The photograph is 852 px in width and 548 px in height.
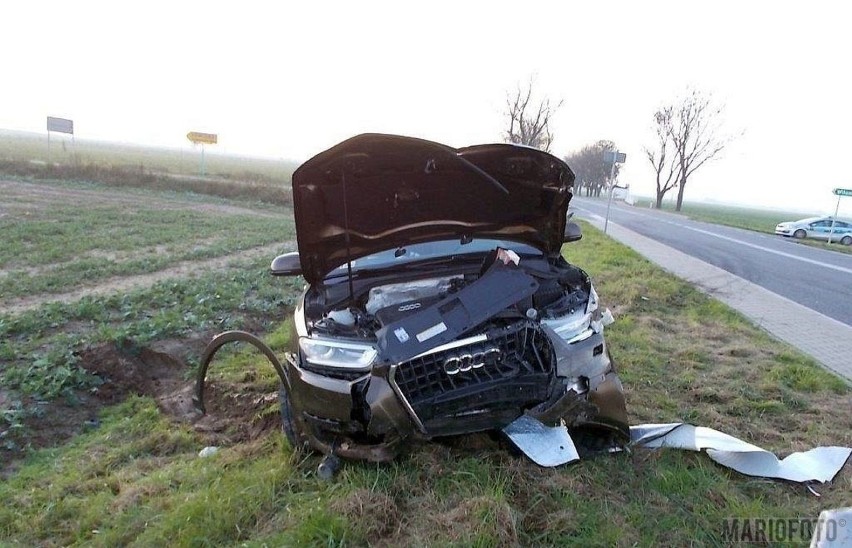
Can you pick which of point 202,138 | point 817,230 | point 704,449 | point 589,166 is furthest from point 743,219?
point 704,449

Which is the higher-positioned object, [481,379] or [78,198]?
[481,379]

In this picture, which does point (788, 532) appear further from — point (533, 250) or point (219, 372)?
point (219, 372)

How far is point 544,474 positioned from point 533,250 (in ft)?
5.46

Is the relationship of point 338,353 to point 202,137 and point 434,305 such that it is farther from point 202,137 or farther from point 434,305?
point 202,137

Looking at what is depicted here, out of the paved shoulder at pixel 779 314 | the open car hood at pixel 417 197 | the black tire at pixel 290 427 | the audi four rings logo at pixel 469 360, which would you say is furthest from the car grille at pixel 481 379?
the paved shoulder at pixel 779 314

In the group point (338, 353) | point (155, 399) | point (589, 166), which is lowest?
point (155, 399)

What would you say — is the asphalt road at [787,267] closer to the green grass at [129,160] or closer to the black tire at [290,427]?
the black tire at [290,427]

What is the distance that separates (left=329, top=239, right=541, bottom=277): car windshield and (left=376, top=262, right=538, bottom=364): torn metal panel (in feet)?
2.07

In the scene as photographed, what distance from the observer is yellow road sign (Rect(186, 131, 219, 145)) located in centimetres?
4147

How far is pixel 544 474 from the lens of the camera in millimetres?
2992

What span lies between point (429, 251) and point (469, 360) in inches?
44.4

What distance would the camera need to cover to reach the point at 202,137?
137ft

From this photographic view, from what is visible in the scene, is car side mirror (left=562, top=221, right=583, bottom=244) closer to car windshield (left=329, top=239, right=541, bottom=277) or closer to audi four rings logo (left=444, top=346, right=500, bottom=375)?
car windshield (left=329, top=239, right=541, bottom=277)

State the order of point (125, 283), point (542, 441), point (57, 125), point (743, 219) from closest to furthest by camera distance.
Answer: point (542, 441) → point (125, 283) → point (57, 125) → point (743, 219)
